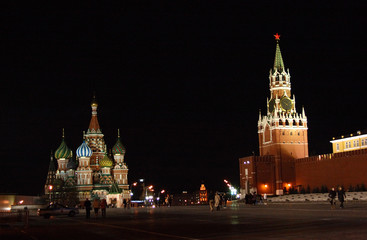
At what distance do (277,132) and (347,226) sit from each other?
77.8 meters

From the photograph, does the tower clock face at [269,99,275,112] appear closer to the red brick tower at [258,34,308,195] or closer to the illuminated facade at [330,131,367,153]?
the red brick tower at [258,34,308,195]

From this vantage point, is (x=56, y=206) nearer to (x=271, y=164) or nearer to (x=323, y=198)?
(x=323, y=198)

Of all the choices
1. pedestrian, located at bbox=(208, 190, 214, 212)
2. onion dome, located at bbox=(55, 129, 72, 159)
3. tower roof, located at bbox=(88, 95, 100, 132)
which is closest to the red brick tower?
tower roof, located at bbox=(88, 95, 100, 132)

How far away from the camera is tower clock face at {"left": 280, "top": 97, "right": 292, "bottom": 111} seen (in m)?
96.2

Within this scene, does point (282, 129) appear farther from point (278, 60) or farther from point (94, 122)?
point (94, 122)

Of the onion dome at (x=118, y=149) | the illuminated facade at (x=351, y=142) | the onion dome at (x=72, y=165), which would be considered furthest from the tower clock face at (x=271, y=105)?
the onion dome at (x=72, y=165)

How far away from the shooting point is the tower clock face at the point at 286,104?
316 ft

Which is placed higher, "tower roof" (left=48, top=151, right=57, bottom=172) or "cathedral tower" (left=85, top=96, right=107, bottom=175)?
"cathedral tower" (left=85, top=96, right=107, bottom=175)

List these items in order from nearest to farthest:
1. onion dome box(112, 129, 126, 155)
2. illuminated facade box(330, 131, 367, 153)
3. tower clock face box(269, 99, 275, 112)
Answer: illuminated facade box(330, 131, 367, 153)
tower clock face box(269, 99, 275, 112)
onion dome box(112, 129, 126, 155)

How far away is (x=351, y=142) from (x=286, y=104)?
46.0 feet

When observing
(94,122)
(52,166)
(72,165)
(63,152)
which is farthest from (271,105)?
(52,166)

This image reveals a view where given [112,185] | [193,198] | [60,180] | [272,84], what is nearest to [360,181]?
[272,84]

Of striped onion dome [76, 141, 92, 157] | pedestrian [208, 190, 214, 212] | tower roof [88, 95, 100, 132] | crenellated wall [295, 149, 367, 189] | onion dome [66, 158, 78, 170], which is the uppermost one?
tower roof [88, 95, 100, 132]

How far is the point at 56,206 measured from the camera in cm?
3822
